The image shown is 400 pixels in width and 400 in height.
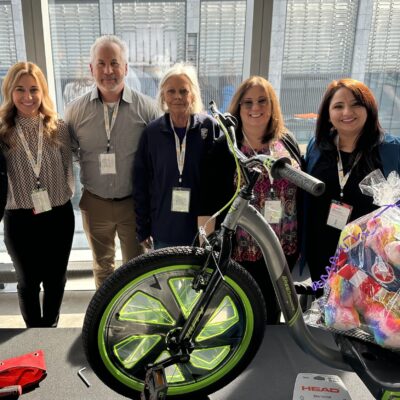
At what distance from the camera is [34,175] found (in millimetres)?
1886

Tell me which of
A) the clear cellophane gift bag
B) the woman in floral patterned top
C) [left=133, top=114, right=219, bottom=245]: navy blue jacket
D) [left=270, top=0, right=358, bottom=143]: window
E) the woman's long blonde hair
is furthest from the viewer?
[left=270, top=0, right=358, bottom=143]: window

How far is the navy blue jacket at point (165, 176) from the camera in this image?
1.93 metres

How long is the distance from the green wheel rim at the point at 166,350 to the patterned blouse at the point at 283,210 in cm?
54

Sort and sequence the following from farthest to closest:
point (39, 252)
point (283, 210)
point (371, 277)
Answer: point (39, 252) < point (283, 210) < point (371, 277)

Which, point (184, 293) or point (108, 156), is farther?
point (108, 156)

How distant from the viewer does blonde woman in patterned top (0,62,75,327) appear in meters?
A: 1.84

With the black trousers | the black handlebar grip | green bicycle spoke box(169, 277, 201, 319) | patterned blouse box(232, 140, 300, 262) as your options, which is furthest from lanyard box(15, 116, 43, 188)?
the black handlebar grip

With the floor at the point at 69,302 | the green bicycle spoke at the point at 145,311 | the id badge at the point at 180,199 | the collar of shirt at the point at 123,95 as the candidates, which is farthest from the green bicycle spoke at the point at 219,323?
the floor at the point at 69,302

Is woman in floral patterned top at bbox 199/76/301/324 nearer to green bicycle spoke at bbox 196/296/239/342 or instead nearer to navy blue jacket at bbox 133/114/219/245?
navy blue jacket at bbox 133/114/219/245

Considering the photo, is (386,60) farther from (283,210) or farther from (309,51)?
(283,210)

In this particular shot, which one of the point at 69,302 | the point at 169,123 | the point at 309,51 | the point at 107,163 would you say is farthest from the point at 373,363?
the point at 69,302

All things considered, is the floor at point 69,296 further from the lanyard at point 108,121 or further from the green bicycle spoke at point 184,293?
the green bicycle spoke at point 184,293

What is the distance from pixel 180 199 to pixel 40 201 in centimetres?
66

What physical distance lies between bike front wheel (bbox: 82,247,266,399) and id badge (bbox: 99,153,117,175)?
1.07 m
